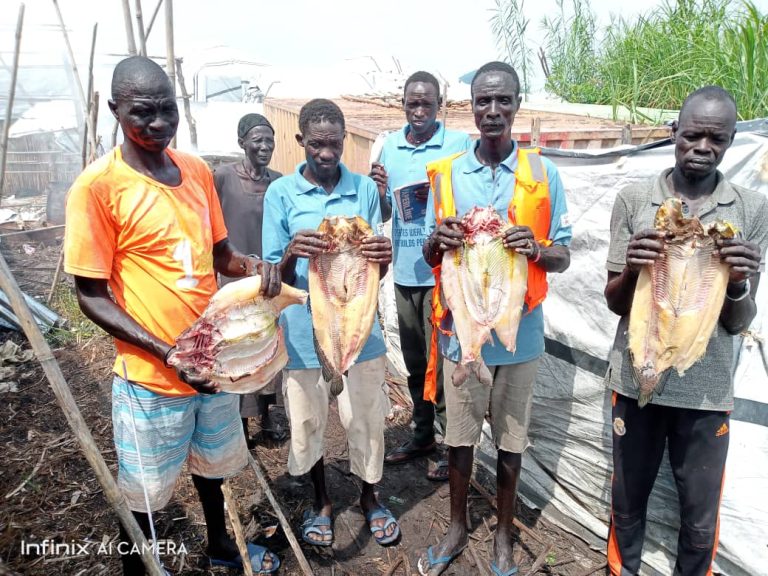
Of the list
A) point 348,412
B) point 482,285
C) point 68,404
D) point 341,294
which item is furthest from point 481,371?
point 68,404

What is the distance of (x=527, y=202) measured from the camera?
9.73 ft

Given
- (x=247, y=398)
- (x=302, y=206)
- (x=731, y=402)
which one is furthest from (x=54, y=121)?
(x=731, y=402)

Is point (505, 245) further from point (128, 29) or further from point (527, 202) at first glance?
point (128, 29)

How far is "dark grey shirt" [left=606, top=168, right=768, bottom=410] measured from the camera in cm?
261

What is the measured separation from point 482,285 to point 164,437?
1.72m

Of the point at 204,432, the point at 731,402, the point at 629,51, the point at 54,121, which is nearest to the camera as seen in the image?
the point at 731,402

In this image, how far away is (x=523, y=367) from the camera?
3.21 metres

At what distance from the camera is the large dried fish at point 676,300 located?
241 cm

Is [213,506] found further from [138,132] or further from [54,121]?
[54,121]

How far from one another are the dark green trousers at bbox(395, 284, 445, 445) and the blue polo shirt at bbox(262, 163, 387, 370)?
1.10 meters

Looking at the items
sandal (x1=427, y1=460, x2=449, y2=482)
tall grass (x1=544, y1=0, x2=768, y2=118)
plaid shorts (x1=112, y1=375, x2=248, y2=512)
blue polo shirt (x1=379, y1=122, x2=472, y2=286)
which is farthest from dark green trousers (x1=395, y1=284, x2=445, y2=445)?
tall grass (x1=544, y1=0, x2=768, y2=118)

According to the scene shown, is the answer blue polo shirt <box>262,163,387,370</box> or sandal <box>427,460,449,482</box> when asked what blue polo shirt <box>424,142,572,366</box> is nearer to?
blue polo shirt <box>262,163,387,370</box>

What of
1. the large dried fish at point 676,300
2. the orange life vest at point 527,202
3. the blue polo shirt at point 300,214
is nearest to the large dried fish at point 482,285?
the orange life vest at point 527,202

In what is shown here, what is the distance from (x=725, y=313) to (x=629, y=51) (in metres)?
7.00
